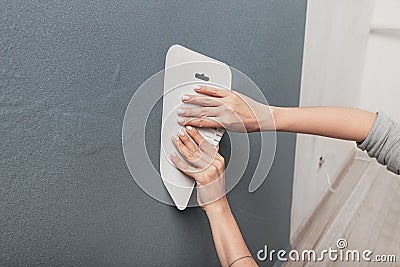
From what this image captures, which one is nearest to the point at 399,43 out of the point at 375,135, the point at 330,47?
the point at 330,47

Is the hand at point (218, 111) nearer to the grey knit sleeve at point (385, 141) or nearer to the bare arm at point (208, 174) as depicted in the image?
the bare arm at point (208, 174)

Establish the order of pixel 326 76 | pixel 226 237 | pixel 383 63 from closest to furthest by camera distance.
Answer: pixel 226 237 < pixel 326 76 < pixel 383 63

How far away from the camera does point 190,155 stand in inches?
37.9

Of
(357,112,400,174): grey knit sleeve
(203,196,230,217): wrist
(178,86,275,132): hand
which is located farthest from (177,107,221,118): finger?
(357,112,400,174): grey knit sleeve

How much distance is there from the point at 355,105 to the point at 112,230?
6.96 feet

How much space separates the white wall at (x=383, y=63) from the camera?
265 centimetres

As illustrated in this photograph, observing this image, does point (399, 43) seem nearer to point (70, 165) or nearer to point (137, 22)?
point (137, 22)

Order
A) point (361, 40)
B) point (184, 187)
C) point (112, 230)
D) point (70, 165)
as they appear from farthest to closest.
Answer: point (361, 40)
point (184, 187)
point (112, 230)
point (70, 165)

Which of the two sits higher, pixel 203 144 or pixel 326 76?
pixel 203 144

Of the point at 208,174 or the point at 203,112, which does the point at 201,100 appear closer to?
the point at 203,112

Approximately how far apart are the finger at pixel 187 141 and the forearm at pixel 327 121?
Result: 0.23m

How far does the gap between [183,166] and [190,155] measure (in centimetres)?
3

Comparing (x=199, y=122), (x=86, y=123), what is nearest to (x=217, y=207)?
(x=199, y=122)

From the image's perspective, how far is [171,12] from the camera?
93 cm
